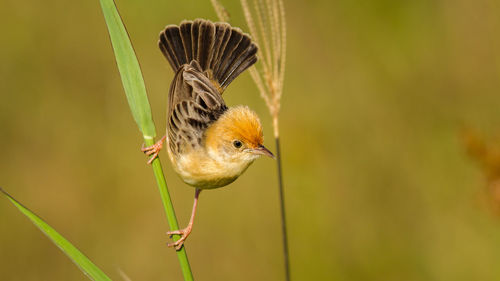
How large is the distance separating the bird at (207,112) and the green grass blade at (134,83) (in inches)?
18.0

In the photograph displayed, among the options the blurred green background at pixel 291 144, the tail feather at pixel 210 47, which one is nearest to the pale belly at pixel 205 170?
the tail feather at pixel 210 47

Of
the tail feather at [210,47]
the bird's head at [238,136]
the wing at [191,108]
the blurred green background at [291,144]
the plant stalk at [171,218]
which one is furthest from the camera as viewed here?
the blurred green background at [291,144]

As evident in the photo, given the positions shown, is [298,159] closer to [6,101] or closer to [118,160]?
[118,160]

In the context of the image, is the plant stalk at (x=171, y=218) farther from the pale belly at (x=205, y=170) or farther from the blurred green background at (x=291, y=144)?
the blurred green background at (x=291, y=144)

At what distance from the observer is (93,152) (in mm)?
4586

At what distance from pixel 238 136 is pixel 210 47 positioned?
0.59 metres

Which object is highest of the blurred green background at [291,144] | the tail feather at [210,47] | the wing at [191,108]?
the tail feather at [210,47]

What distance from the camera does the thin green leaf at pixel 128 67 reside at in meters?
1.97

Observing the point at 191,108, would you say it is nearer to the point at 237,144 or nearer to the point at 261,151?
the point at 237,144

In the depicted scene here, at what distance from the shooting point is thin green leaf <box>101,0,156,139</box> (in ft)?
6.46

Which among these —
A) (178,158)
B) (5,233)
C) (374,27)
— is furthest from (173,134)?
(374,27)

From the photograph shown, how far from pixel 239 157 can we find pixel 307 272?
63.5 inches

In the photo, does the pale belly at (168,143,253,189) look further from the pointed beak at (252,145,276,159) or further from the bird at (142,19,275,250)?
the pointed beak at (252,145,276,159)

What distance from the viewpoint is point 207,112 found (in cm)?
Answer: 288
